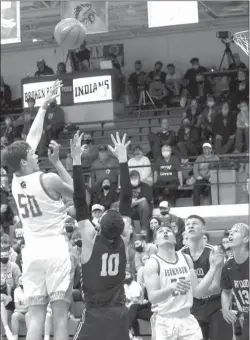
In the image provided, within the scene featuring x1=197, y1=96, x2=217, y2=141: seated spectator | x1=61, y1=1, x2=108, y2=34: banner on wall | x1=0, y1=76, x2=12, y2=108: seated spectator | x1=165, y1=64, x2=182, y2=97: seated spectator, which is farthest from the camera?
x1=0, y1=76, x2=12, y2=108: seated spectator

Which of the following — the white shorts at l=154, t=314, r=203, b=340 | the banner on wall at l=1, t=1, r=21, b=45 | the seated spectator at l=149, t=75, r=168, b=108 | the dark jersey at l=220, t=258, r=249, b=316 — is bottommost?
the white shorts at l=154, t=314, r=203, b=340

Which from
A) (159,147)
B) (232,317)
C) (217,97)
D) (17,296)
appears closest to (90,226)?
(232,317)

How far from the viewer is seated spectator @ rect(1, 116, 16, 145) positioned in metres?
19.4

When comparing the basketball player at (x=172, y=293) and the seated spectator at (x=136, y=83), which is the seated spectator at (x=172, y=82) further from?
the basketball player at (x=172, y=293)

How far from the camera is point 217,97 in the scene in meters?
19.0

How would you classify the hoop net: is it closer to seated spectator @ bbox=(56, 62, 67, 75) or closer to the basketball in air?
the basketball in air

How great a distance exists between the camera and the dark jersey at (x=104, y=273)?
240 inches

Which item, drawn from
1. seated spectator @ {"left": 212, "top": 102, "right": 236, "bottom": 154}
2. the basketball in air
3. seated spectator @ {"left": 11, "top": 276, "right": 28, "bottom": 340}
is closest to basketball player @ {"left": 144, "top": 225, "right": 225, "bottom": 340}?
the basketball in air

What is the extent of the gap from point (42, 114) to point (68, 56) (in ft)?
47.4

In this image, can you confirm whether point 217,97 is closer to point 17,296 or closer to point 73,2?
point 73,2

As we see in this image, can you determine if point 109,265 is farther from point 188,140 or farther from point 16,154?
point 188,140

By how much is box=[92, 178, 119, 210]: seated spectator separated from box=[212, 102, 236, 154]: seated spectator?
10.0 feet

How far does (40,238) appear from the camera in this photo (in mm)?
6520

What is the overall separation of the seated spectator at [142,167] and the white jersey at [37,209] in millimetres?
8528
